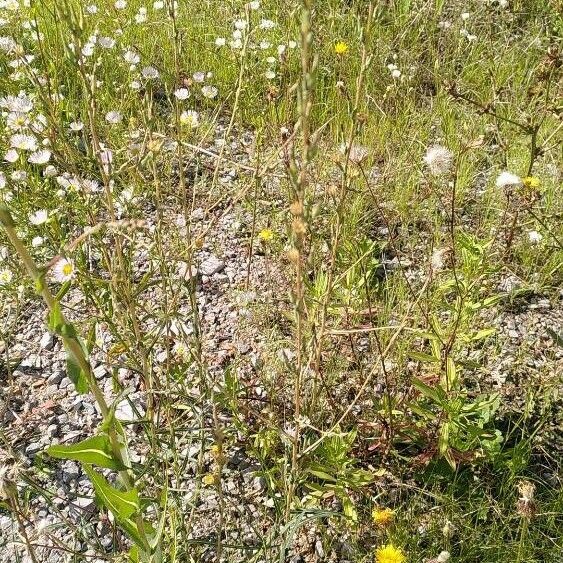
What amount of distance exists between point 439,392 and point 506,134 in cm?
176

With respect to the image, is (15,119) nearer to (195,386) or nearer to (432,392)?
(195,386)

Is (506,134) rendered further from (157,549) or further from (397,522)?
(157,549)

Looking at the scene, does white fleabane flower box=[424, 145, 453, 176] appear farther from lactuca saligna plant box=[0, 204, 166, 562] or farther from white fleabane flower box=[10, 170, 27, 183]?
white fleabane flower box=[10, 170, 27, 183]

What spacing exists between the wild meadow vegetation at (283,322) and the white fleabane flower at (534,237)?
0.01 meters

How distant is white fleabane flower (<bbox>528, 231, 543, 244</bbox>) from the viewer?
231cm

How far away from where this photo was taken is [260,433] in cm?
180

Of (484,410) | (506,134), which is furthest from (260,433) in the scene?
(506,134)

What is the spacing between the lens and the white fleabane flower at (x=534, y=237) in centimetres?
231

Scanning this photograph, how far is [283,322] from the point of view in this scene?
2.27 meters

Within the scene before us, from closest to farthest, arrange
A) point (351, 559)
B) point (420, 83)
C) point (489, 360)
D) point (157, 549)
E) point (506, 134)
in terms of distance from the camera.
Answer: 1. point (157, 549)
2. point (351, 559)
3. point (489, 360)
4. point (506, 134)
5. point (420, 83)

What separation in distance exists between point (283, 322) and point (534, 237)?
3.19 feet

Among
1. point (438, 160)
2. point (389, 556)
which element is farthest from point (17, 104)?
point (389, 556)

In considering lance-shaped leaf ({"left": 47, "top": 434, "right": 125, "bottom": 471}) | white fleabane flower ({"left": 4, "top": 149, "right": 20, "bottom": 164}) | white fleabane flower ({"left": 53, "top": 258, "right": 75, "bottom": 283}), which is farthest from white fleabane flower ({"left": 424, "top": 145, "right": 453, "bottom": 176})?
white fleabane flower ({"left": 4, "top": 149, "right": 20, "bottom": 164})

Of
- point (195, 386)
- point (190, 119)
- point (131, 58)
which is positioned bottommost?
point (195, 386)
